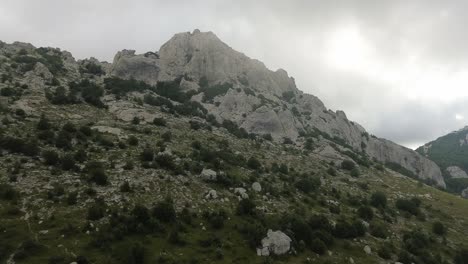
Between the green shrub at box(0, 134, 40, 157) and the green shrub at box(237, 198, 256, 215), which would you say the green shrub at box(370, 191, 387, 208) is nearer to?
the green shrub at box(237, 198, 256, 215)

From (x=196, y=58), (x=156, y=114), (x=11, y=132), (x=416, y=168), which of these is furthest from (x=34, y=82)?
(x=416, y=168)

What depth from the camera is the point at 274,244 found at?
4844cm

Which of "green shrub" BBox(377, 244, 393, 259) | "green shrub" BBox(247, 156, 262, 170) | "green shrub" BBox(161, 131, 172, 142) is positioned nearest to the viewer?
"green shrub" BBox(377, 244, 393, 259)

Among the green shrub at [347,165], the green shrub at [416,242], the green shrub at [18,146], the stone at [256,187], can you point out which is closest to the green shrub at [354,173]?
the green shrub at [347,165]

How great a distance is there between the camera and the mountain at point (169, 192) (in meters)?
43.3

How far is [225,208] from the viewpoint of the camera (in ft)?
186

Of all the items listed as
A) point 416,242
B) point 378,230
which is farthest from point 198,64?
point 416,242

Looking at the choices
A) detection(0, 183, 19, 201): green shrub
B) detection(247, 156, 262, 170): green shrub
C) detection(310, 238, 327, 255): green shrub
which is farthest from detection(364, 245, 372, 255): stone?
detection(0, 183, 19, 201): green shrub

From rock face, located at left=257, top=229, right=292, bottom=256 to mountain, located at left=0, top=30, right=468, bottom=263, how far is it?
159 mm

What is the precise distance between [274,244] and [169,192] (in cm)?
1756

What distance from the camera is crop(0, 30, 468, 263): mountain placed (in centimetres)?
4328

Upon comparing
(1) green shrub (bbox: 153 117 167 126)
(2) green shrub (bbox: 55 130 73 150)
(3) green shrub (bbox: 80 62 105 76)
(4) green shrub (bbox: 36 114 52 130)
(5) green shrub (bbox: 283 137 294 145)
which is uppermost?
(3) green shrub (bbox: 80 62 105 76)

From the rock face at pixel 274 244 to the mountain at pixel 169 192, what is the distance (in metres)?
0.16

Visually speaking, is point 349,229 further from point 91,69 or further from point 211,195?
point 91,69
